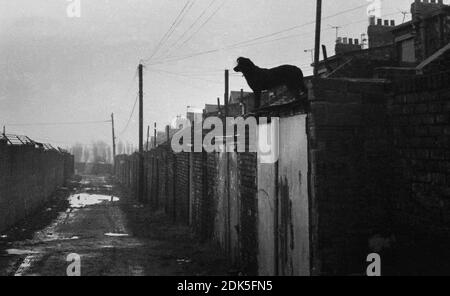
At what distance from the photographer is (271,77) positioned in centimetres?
643

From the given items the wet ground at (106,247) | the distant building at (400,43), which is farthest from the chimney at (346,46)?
the wet ground at (106,247)

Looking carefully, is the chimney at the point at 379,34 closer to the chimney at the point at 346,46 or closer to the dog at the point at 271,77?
the chimney at the point at 346,46

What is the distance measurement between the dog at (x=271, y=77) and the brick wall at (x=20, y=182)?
889 centimetres

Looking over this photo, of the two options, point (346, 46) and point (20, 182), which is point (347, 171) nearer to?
point (20, 182)

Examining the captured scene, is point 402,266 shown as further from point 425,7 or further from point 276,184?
point 425,7

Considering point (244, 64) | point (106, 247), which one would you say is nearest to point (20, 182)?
point (106, 247)

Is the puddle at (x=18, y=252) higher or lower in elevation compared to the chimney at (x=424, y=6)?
lower

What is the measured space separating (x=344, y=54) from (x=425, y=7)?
4.54 m

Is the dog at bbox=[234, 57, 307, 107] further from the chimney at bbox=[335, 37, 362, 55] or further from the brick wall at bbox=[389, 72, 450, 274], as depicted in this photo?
the chimney at bbox=[335, 37, 362, 55]

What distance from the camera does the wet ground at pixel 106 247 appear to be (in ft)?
25.4

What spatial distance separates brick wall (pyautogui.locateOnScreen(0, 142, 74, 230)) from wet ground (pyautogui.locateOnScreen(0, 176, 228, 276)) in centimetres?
55

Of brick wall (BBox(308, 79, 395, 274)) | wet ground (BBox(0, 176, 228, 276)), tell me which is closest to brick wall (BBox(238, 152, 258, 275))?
wet ground (BBox(0, 176, 228, 276))

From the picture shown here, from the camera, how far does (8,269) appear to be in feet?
25.1

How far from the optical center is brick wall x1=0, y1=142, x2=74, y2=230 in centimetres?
1204
